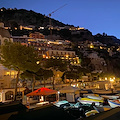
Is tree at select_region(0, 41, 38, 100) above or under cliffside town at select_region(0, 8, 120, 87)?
under

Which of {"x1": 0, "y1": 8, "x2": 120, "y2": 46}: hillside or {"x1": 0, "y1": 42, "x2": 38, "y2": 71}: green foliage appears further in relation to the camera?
{"x1": 0, "y1": 8, "x2": 120, "y2": 46}: hillside

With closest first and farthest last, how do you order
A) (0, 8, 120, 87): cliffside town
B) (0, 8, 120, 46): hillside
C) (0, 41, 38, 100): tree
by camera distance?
1. (0, 41, 38, 100): tree
2. (0, 8, 120, 87): cliffside town
3. (0, 8, 120, 46): hillside

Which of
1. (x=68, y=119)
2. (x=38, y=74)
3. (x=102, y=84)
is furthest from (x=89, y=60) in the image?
(x=68, y=119)

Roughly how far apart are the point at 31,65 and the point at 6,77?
1449cm

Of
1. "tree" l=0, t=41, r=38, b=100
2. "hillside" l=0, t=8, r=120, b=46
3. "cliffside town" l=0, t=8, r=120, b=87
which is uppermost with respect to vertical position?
"hillside" l=0, t=8, r=120, b=46

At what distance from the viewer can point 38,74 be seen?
28.8 metres

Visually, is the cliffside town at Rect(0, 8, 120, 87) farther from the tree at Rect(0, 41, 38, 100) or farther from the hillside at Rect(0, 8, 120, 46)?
the tree at Rect(0, 41, 38, 100)

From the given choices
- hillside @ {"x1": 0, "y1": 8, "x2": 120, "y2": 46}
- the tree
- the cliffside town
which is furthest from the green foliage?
hillside @ {"x1": 0, "y1": 8, "x2": 120, "y2": 46}

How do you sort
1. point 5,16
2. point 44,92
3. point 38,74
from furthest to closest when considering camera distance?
point 5,16 → point 38,74 → point 44,92

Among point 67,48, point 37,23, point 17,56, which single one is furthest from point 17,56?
point 37,23

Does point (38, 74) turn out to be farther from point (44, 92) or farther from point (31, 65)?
point (44, 92)

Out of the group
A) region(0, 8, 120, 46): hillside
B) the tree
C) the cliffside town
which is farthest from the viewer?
region(0, 8, 120, 46): hillside

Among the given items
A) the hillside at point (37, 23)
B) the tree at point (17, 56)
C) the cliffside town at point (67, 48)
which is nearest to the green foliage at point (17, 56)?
the tree at point (17, 56)

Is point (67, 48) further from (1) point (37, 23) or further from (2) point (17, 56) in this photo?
(1) point (37, 23)
